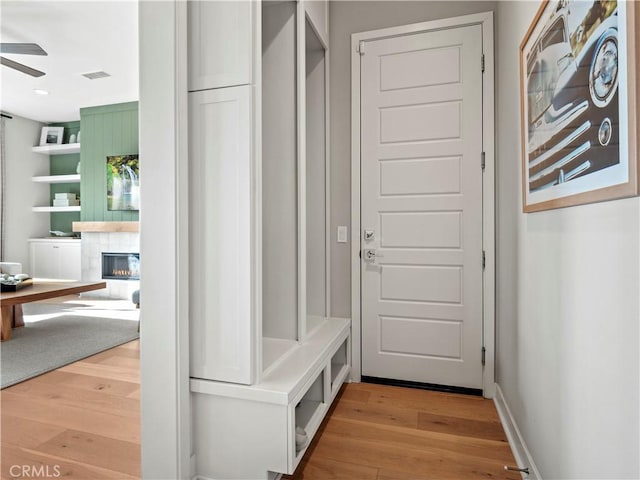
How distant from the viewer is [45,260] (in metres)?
6.32

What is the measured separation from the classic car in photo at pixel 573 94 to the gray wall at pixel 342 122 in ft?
4.11

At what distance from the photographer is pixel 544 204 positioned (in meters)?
1.34

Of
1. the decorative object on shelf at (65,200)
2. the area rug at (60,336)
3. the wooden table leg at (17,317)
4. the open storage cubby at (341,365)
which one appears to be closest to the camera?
the open storage cubby at (341,365)

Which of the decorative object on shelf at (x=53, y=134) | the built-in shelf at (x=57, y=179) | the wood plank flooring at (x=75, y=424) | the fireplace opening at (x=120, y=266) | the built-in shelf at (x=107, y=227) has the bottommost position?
the wood plank flooring at (x=75, y=424)

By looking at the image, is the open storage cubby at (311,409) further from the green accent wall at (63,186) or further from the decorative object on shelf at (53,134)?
the decorative object on shelf at (53,134)

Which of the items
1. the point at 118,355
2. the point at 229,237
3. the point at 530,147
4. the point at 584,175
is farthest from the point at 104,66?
the point at 584,175

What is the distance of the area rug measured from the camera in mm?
2805

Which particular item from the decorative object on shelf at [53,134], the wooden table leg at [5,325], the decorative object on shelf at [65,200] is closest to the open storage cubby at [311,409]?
the wooden table leg at [5,325]

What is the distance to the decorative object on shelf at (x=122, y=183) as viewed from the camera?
5.72 metres

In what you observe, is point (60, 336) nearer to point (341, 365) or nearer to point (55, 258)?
point (341, 365)

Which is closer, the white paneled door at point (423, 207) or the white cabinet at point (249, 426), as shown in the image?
the white cabinet at point (249, 426)

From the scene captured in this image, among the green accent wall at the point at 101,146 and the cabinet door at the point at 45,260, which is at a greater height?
the green accent wall at the point at 101,146

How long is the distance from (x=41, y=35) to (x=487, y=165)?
4.25m

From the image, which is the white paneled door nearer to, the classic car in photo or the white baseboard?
the white baseboard
